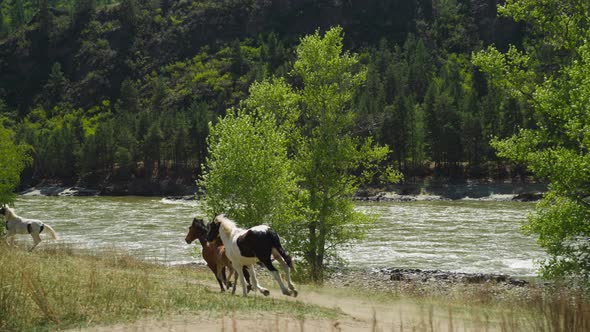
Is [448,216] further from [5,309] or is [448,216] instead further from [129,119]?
→ [129,119]

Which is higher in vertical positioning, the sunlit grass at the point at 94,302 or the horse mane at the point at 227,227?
the horse mane at the point at 227,227

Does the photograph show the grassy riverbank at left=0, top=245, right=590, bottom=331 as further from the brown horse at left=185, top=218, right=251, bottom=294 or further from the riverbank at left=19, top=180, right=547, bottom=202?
the riverbank at left=19, top=180, right=547, bottom=202

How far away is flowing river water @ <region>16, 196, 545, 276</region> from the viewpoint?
39.1 metres

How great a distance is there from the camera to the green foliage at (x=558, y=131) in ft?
56.7

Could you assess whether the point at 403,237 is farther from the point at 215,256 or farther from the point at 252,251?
the point at 252,251

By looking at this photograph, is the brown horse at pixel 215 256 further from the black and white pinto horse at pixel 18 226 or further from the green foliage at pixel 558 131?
the green foliage at pixel 558 131

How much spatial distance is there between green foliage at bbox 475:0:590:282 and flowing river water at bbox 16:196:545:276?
35.0 ft

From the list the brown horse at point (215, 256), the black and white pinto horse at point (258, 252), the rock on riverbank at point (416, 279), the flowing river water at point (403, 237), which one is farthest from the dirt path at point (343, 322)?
the rock on riverbank at point (416, 279)

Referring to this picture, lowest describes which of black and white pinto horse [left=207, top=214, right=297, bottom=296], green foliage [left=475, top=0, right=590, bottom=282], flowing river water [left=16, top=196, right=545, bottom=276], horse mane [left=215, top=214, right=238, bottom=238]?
flowing river water [left=16, top=196, right=545, bottom=276]

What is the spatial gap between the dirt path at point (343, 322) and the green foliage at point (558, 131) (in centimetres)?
511

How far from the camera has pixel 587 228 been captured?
58.1 feet

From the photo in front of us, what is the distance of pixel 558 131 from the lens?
19719 millimetres

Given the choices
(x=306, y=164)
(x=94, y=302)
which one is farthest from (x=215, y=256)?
(x=306, y=164)

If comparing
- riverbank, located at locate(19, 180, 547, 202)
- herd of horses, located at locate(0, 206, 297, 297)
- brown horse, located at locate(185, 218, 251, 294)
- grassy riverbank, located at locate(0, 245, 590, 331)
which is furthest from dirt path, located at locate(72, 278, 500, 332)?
riverbank, located at locate(19, 180, 547, 202)
